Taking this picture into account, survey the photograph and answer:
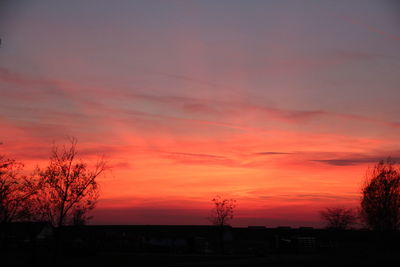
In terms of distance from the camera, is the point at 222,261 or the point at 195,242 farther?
the point at 195,242

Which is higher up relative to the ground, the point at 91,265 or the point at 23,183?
the point at 23,183

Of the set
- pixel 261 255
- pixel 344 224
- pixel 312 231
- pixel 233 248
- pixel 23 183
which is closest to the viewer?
pixel 23 183

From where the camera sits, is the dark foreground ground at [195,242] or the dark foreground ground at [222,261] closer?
the dark foreground ground at [222,261]

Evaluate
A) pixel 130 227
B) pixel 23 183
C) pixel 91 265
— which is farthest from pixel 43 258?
pixel 130 227

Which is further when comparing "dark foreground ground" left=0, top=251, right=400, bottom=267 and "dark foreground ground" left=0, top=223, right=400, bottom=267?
"dark foreground ground" left=0, top=223, right=400, bottom=267

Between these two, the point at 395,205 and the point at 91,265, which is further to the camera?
the point at 395,205

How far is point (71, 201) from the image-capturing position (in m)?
41.3

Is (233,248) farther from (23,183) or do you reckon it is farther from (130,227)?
(23,183)

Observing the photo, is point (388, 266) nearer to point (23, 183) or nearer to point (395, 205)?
point (23, 183)

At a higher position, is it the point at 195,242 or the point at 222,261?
the point at 195,242

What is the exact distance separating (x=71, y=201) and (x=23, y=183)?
6.57m

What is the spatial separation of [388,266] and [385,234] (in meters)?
40.8

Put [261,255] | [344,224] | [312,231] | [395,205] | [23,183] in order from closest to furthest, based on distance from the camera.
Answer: [23,183] < [261,255] < [395,205] < [344,224] < [312,231]

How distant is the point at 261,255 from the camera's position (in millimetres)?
76938
